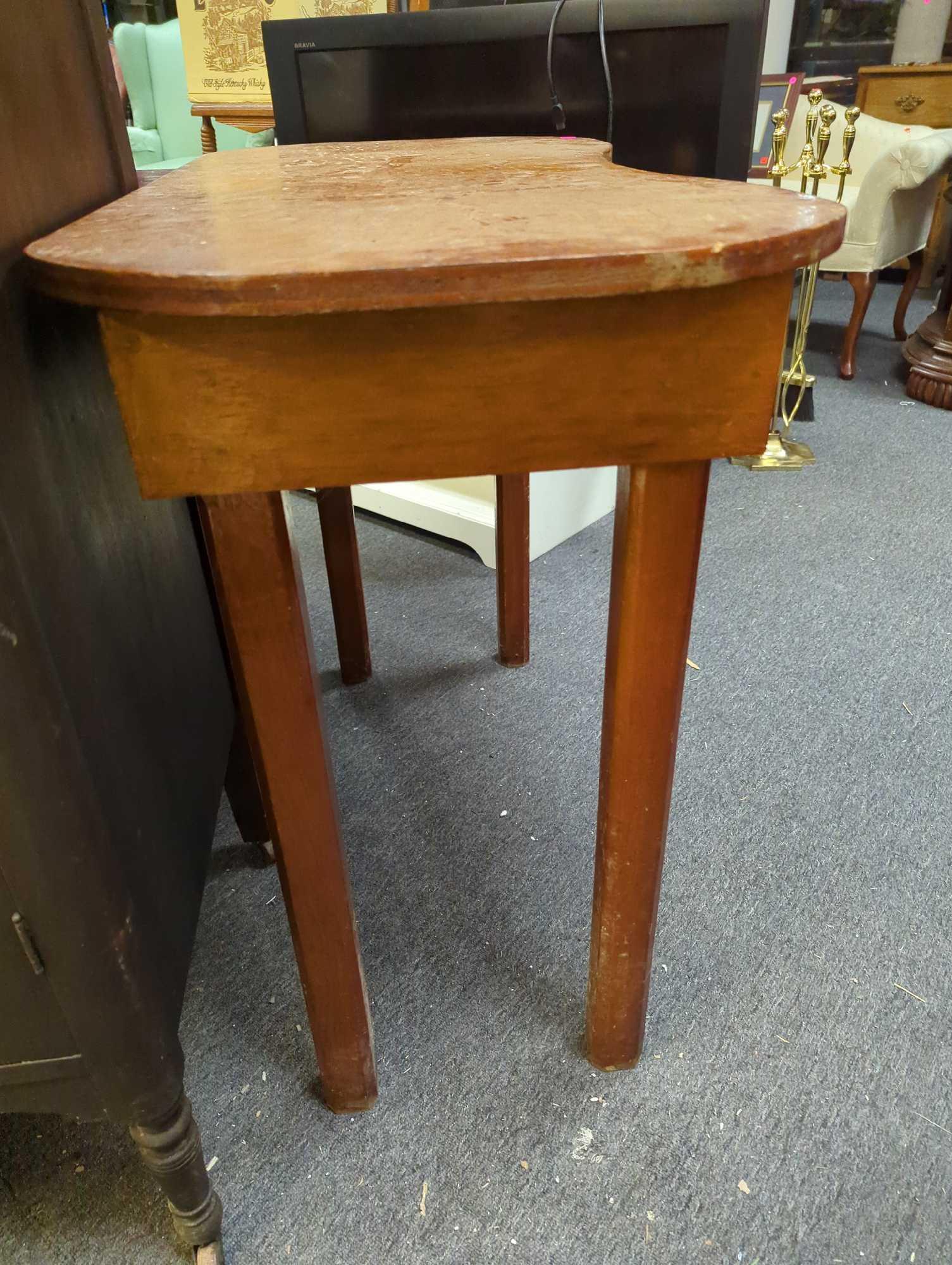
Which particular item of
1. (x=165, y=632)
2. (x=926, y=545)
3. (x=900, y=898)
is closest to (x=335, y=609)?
(x=165, y=632)

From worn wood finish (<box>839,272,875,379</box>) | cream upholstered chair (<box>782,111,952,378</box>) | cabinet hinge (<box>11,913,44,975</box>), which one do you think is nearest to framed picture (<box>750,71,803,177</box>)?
cream upholstered chair (<box>782,111,952,378</box>)

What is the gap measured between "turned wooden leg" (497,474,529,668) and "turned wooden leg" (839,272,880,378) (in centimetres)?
161

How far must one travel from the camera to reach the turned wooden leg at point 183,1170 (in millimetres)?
589

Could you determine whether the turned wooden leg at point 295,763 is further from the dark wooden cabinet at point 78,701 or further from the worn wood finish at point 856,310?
the worn wood finish at point 856,310

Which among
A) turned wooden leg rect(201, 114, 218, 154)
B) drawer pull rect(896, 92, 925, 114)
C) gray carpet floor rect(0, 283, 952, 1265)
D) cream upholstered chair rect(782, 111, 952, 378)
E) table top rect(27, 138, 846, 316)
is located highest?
table top rect(27, 138, 846, 316)

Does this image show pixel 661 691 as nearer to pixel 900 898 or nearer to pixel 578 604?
pixel 900 898

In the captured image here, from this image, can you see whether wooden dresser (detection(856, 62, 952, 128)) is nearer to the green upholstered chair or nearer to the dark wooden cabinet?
the green upholstered chair

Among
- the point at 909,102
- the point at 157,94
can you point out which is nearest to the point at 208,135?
the point at 157,94

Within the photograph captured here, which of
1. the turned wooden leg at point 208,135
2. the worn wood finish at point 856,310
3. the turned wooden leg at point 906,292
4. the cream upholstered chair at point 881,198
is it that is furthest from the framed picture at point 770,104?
the turned wooden leg at point 208,135

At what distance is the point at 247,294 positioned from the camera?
0.39 m

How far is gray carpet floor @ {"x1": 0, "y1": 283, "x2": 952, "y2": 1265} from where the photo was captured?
69cm

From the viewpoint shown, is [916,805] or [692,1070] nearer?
[692,1070]

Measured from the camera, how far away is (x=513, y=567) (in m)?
1.25

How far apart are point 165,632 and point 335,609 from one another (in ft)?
1.86
